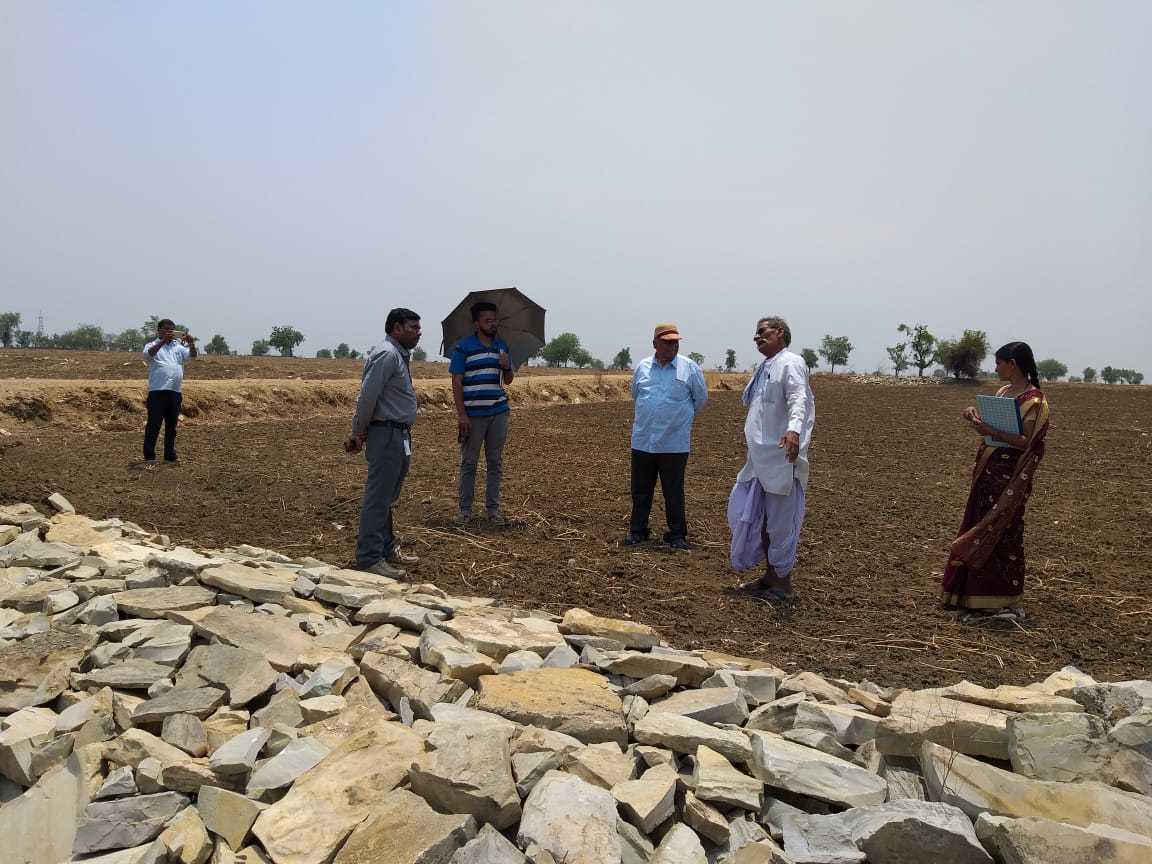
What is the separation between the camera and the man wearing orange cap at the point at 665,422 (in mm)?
6016

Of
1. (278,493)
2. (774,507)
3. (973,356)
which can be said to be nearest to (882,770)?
(774,507)

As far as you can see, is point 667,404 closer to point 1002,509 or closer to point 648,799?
point 1002,509

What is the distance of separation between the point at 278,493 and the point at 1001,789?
22.7ft

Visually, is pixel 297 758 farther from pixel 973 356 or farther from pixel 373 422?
pixel 973 356

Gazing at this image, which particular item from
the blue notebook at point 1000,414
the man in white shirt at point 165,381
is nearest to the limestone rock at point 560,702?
the blue notebook at point 1000,414

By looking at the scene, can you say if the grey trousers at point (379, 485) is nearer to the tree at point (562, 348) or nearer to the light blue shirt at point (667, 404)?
the light blue shirt at point (667, 404)

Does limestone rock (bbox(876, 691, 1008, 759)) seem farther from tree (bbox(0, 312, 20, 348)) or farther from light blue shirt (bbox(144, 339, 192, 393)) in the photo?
tree (bbox(0, 312, 20, 348))

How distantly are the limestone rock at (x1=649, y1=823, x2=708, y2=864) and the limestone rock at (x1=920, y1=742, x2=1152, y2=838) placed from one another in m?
0.82

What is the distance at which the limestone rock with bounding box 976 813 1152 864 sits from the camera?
6.62ft

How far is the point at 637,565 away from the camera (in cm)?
570

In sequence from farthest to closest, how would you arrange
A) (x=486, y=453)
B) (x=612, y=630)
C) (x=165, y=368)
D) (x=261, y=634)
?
1. (x=165, y=368)
2. (x=486, y=453)
3. (x=612, y=630)
4. (x=261, y=634)

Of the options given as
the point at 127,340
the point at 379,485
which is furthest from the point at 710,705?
the point at 127,340

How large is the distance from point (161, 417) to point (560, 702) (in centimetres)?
775

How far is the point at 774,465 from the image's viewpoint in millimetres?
4867
